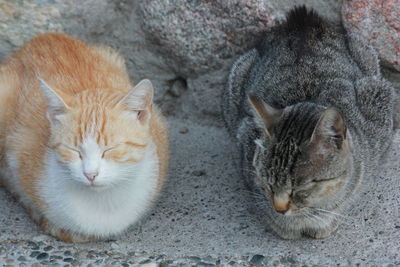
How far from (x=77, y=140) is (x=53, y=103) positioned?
21 cm

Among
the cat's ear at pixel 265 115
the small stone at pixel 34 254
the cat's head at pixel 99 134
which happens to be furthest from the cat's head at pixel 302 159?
the small stone at pixel 34 254

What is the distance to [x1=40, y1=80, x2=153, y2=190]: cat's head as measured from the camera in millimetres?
2561

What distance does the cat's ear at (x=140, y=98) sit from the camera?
260 cm

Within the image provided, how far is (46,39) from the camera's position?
10.8 feet

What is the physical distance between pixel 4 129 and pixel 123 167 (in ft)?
3.11

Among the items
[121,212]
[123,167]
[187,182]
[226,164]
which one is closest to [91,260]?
[121,212]

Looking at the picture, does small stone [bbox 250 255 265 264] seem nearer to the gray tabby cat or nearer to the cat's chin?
the gray tabby cat

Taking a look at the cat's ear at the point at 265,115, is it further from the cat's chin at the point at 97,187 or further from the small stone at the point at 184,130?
the small stone at the point at 184,130

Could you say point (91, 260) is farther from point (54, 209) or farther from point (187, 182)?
point (187, 182)

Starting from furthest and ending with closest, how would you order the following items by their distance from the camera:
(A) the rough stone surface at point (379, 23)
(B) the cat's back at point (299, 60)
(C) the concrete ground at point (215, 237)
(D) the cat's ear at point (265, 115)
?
(A) the rough stone surface at point (379, 23) → (B) the cat's back at point (299, 60) → (C) the concrete ground at point (215, 237) → (D) the cat's ear at point (265, 115)

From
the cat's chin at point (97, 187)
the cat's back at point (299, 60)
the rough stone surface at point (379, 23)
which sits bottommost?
the cat's chin at point (97, 187)

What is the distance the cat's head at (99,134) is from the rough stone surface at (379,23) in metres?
1.37

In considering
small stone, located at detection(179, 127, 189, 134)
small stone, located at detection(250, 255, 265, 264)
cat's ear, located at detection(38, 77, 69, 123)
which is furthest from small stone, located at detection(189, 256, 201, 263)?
small stone, located at detection(179, 127, 189, 134)

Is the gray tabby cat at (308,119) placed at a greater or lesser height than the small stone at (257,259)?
greater
